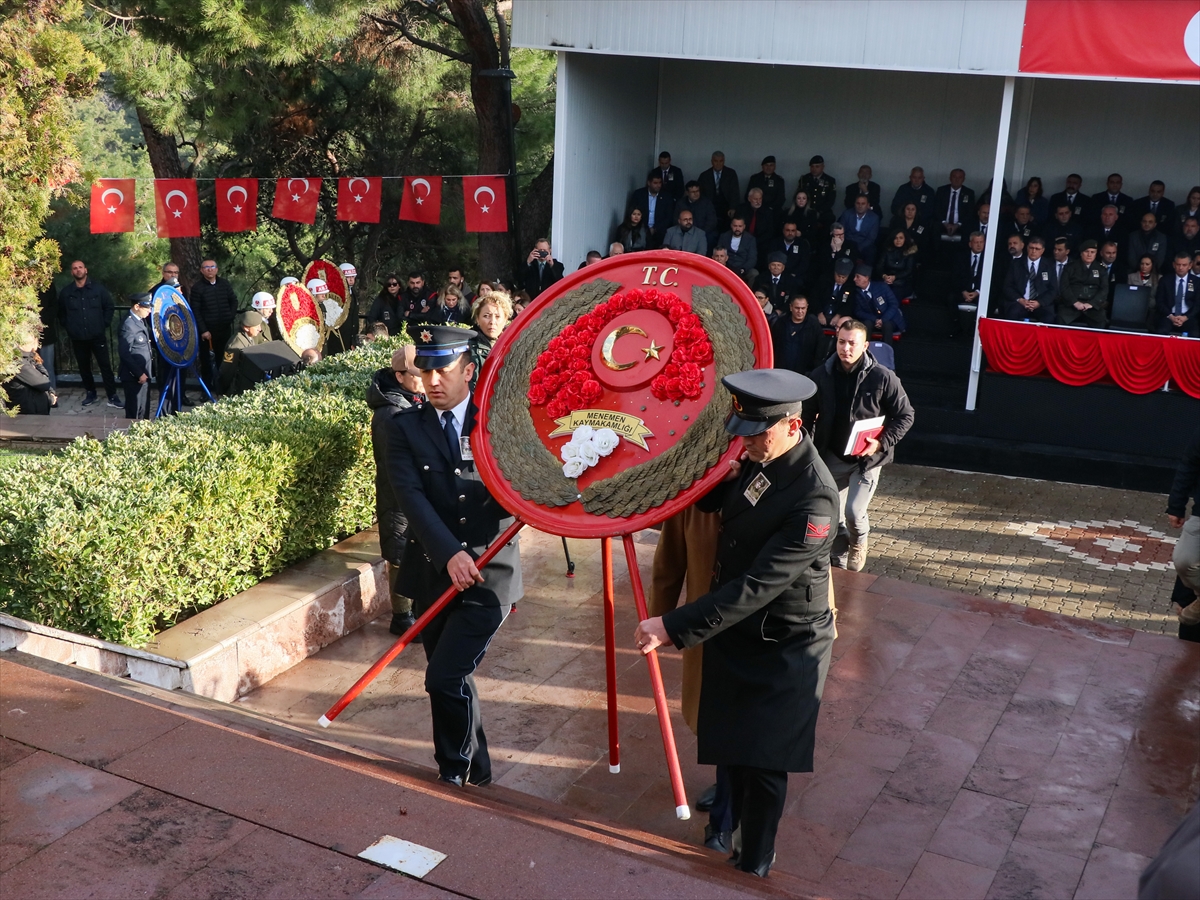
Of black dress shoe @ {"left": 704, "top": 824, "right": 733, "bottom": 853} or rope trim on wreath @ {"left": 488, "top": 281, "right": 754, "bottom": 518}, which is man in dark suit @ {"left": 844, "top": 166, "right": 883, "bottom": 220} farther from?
black dress shoe @ {"left": 704, "top": 824, "right": 733, "bottom": 853}

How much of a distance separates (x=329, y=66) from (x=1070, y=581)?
49.3 ft

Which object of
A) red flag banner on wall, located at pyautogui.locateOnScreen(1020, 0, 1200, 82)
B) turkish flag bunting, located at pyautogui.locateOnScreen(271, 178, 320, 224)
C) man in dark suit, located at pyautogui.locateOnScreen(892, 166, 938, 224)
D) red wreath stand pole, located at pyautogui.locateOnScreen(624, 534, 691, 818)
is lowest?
red wreath stand pole, located at pyautogui.locateOnScreen(624, 534, 691, 818)

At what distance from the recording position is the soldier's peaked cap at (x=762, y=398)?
3.53 meters

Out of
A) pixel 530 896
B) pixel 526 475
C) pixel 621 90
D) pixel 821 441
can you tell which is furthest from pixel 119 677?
pixel 621 90

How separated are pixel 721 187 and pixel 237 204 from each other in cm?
619

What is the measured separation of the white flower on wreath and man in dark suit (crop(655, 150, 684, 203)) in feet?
34.7

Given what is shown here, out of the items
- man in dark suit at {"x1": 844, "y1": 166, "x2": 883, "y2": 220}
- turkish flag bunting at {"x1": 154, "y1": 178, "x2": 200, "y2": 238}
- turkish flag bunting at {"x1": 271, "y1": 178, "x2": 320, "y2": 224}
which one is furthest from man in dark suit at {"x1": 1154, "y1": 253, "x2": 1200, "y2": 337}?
turkish flag bunting at {"x1": 154, "y1": 178, "x2": 200, "y2": 238}

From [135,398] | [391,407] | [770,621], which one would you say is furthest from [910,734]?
[135,398]

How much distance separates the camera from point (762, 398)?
352 centimetres

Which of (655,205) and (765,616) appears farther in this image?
(655,205)

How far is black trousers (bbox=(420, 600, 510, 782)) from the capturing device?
4.08 metres

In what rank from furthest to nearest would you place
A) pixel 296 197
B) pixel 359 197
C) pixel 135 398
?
pixel 296 197
pixel 359 197
pixel 135 398

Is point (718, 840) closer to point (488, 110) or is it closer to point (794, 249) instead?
point (794, 249)

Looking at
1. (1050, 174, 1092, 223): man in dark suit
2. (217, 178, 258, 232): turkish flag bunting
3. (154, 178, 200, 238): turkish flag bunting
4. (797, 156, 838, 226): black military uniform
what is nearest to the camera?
(1050, 174, 1092, 223): man in dark suit
